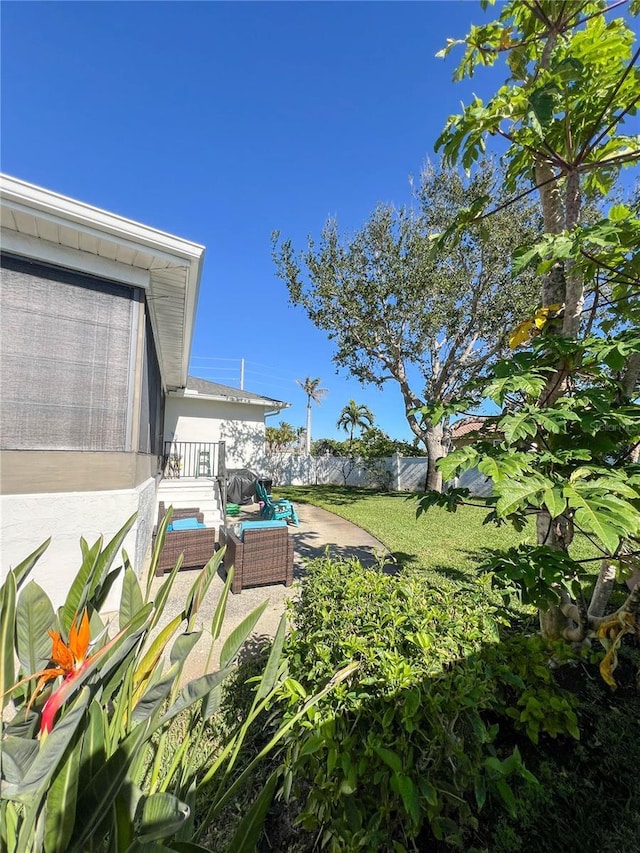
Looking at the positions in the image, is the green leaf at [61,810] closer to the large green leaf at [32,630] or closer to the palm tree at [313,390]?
the large green leaf at [32,630]

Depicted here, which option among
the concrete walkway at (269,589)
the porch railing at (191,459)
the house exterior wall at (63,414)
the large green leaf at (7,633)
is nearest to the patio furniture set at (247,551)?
the concrete walkway at (269,589)

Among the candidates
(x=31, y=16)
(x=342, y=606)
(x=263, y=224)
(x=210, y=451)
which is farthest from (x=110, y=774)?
(x=263, y=224)

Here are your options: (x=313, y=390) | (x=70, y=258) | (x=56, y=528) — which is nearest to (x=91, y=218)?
(x=70, y=258)

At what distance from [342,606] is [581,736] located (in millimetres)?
1563

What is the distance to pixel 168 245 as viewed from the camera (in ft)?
13.6

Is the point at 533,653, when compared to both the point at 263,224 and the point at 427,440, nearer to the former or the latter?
the point at 427,440

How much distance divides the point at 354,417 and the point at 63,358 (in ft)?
83.6

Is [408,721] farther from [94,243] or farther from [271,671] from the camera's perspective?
[94,243]

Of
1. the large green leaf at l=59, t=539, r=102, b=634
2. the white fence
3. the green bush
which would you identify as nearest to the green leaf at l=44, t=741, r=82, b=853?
the large green leaf at l=59, t=539, r=102, b=634

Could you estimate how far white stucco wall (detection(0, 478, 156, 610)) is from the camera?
11.9ft

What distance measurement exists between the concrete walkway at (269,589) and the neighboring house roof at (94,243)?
3.90 m

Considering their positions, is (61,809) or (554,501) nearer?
(61,809)

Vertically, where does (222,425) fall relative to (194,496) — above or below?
above

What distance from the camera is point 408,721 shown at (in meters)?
1.44
